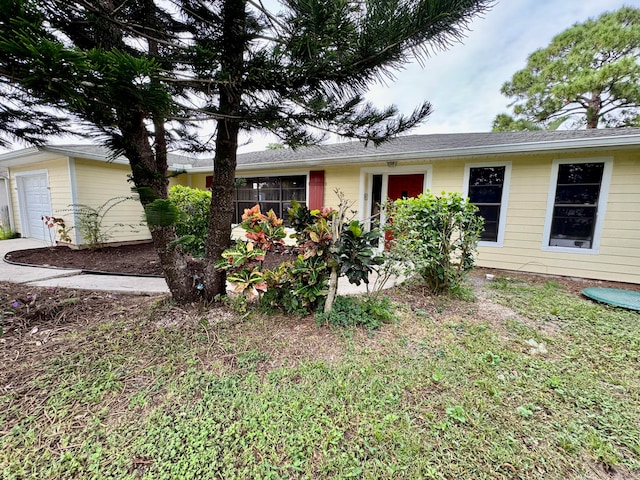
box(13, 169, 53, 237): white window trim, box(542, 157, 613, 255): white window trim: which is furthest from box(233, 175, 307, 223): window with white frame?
box(13, 169, 53, 237): white window trim

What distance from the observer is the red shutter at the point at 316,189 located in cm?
691

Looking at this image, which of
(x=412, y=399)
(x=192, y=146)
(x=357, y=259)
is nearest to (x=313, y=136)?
(x=357, y=259)

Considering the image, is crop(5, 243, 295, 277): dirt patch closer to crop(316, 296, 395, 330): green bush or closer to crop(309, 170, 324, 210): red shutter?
crop(316, 296, 395, 330): green bush

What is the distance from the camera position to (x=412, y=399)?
1806 millimetres

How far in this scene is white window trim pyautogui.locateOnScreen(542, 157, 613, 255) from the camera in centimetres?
453

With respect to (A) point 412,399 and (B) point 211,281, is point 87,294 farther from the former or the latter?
(A) point 412,399

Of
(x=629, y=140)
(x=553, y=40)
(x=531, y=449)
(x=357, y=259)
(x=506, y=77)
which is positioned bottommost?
(x=531, y=449)

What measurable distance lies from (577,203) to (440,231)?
335 centimetres

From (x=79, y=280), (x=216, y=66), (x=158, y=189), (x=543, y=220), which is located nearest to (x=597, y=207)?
(x=543, y=220)

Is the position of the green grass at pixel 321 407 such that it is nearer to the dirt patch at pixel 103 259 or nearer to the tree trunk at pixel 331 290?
the tree trunk at pixel 331 290

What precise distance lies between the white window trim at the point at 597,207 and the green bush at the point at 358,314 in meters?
4.07

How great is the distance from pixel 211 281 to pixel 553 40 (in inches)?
695

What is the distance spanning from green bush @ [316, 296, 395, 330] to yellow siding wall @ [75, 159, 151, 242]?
622 centimetres

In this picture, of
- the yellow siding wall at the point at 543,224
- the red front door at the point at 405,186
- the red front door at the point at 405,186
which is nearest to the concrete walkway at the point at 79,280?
the red front door at the point at 405,186
